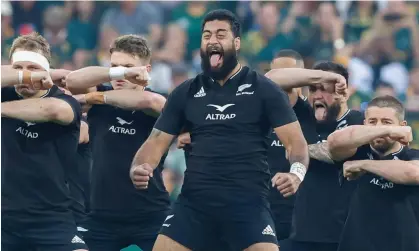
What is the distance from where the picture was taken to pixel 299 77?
976cm

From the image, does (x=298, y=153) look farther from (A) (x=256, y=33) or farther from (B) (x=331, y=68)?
(A) (x=256, y=33)

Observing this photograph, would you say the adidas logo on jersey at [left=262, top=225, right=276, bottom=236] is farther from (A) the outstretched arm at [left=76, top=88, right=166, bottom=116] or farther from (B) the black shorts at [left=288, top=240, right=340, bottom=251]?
(A) the outstretched arm at [left=76, top=88, right=166, bottom=116]

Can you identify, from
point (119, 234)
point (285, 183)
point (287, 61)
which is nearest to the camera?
point (285, 183)

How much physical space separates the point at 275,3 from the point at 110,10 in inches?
109

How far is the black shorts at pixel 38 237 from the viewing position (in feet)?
29.9

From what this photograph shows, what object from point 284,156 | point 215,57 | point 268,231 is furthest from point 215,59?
point 284,156

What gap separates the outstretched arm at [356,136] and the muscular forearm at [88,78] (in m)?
2.04

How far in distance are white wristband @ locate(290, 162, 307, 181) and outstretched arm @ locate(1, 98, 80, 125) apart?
6.50 feet

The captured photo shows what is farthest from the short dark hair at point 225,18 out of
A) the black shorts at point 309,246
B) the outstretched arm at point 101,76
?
the black shorts at point 309,246

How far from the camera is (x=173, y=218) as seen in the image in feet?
28.5

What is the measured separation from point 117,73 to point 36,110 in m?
0.90

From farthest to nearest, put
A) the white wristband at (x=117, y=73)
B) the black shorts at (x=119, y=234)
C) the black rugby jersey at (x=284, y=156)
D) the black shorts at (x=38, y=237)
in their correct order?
the black rugby jersey at (x=284, y=156)
the black shorts at (x=119, y=234)
the white wristband at (x=117, y=73)
the black shorts at (x=38, y=237)

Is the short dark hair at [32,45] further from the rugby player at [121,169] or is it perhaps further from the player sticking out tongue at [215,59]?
the player sticking out tongue at [215,59]

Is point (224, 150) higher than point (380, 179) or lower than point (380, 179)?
higher
